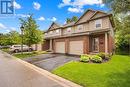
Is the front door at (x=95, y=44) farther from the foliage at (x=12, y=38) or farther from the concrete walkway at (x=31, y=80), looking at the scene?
the foliage at (x=12, y=38)

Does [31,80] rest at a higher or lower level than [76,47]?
lower

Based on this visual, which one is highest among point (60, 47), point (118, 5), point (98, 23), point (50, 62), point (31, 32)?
point (98, 23)

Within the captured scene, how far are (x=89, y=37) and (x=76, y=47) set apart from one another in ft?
8.68

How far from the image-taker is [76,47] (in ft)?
80.9

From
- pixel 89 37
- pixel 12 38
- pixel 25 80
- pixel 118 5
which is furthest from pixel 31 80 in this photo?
pixel 12 38

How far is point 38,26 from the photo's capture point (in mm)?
30469

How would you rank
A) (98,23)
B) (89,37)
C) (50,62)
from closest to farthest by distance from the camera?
1. (50,62)
2. (89,37)
3. (98,23)

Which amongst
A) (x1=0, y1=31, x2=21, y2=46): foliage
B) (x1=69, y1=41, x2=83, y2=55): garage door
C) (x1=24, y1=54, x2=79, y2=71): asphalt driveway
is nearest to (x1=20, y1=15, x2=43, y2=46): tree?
(x1=69, y1=41, x2=83, y2=55): garage door

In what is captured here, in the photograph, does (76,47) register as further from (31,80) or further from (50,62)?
(31,80)

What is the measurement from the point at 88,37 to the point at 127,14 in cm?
909

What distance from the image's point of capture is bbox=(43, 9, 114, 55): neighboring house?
888 inches

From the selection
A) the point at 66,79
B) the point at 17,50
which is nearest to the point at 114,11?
the point at 66,79

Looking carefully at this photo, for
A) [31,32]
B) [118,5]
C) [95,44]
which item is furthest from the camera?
[31,32]

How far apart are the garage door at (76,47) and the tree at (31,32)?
682 centimetres
